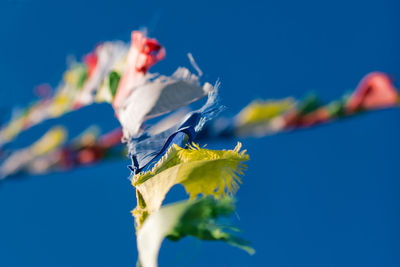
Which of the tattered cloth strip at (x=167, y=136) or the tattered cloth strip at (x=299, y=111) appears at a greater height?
the tattered cloth strip at (x=299, y=111)

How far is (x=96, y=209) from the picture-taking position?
1.65 meters

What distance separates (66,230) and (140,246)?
1268 millimetres

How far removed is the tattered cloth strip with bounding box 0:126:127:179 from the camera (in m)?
1.87

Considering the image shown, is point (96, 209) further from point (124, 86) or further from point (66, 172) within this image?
point (124, 86)

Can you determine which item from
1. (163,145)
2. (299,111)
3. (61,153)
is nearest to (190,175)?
(163,145)

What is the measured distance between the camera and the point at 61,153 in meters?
1.93

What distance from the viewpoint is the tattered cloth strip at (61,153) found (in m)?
1.87

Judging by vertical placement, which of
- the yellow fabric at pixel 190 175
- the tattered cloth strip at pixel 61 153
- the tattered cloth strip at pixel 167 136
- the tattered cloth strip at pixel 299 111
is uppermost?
the tattered cloth strip at pixel 61 153

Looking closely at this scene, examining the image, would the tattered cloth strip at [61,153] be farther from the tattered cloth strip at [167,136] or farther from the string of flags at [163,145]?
the tattered cloth strip at [167,136]

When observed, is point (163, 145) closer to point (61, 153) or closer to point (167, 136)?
point (167, 136)

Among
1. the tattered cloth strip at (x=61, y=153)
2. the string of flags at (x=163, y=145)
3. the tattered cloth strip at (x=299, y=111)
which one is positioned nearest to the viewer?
the string of flags at (x=163, y=145)

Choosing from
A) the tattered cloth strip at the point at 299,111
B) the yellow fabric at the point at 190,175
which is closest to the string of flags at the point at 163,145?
the yellow fabric at the point at 190,175

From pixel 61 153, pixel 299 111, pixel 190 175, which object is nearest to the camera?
pixel 190 175

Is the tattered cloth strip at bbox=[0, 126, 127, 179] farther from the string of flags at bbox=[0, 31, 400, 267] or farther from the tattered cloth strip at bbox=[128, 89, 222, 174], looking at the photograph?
the tattered cloth strip at bbox=[128, 89, 222, 174]
